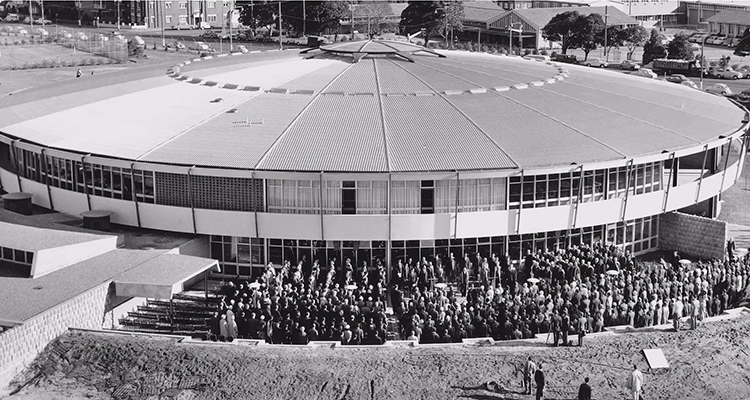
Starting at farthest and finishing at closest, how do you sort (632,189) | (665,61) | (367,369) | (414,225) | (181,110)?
(665,61) < (181,110) < (632,189) < (414,225) < (367,369)

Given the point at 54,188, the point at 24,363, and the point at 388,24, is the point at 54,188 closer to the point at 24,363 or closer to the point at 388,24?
the point at 24,363

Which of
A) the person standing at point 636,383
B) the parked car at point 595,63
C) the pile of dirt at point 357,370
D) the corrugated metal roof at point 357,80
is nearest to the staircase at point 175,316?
the pile of dirt at point 357,370

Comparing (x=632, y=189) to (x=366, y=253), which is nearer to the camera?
(x=366, y=253)

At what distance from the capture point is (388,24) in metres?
170

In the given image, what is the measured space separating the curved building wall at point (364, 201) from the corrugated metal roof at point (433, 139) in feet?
2.90

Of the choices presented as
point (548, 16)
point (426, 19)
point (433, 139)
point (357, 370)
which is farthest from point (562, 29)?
point (357, 370)

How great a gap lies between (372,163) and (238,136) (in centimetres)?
784

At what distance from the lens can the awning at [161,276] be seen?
44625 millimetres

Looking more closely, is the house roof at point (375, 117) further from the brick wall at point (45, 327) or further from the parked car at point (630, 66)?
the parked car at point (630, 66)

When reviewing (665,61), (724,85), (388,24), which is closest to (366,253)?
(724,85)

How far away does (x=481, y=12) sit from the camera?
538 ft

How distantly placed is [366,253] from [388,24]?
123 meters

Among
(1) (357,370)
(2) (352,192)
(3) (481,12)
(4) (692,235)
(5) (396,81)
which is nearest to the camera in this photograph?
(1) (357,370)

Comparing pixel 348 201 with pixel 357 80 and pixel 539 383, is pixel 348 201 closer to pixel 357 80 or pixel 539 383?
pixel 357 80
